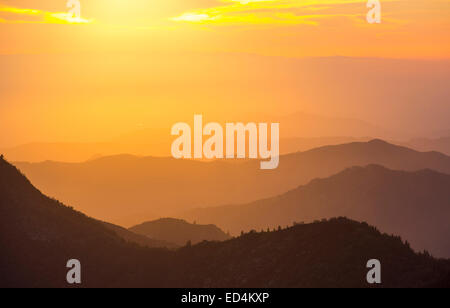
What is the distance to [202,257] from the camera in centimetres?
8350

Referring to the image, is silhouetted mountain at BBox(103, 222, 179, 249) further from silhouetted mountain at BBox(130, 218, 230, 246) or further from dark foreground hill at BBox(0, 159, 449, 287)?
silhouetted mountain at BBox(130, 218, 230, 246)

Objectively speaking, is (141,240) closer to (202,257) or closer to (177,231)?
(202,257)

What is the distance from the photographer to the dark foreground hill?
72375mm

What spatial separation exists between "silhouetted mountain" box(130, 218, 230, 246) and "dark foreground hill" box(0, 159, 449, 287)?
44.2 m

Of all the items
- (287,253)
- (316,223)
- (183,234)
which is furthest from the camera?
(183,234)

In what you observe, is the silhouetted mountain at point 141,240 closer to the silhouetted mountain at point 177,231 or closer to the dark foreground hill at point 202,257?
the dark foreground hill at point 202,257

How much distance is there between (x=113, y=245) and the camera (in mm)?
90562

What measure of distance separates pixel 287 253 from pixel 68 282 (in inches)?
1077

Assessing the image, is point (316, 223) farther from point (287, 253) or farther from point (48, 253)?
point (48, 253)

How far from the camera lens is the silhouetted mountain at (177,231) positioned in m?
140

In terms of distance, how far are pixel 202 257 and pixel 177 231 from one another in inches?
2395

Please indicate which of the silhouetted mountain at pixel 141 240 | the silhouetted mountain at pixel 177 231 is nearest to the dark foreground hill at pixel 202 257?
the silhouetted mountain at pixel 141 240
